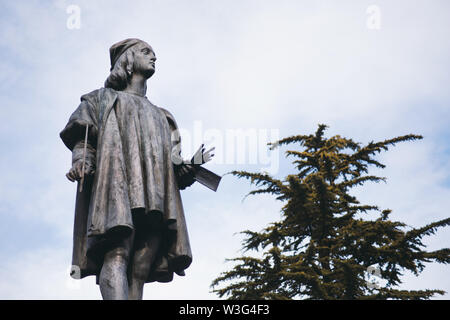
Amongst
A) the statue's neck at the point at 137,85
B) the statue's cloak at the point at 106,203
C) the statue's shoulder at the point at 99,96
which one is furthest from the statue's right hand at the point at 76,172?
the statue's neck at the point at 137,85

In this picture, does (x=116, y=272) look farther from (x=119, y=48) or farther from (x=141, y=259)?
(x=119, y=48)

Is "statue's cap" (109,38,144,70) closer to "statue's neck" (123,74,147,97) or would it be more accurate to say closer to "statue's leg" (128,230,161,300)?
"statue's neck" (123,74,147,97)

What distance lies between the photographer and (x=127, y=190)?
17.6ft

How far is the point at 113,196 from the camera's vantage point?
5.24m

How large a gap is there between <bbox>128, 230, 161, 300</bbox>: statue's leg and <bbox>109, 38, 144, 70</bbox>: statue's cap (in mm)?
1978

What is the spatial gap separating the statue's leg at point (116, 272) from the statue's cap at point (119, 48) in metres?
2.11

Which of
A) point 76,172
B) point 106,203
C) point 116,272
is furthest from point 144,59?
point 116,272

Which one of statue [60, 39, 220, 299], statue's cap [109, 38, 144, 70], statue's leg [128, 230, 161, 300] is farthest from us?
statue's cap [109, 38, 144, 70]

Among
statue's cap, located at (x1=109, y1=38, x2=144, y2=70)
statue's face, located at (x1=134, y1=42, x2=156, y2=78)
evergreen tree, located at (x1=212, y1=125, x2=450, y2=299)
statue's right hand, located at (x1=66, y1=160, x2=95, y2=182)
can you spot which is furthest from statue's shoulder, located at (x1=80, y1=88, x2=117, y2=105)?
evergreen tree, located at (x1=212, y1=125, x2=450, y2=299)

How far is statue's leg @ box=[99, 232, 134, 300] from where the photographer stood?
4883 mm

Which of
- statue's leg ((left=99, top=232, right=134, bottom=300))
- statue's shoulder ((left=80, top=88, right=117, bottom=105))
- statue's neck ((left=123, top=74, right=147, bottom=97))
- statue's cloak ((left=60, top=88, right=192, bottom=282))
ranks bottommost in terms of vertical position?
statue's leg ((left=99, top=232, right=134, bottom=300))
